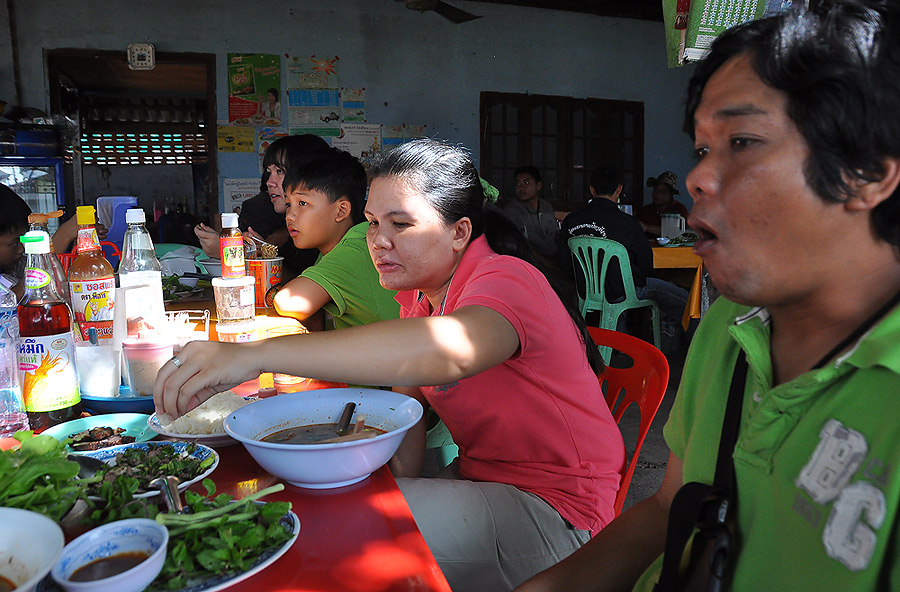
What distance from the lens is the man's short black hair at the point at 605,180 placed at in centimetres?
469

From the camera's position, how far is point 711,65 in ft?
2.80

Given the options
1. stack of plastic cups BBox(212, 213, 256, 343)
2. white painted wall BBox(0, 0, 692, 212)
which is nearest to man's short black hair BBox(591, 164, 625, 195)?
white painted wall BBox(0, 0, 692, 212)

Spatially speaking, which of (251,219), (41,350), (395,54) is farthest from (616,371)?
(395,54)

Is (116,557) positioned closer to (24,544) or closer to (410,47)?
(24,544)

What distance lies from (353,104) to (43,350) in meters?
5.88

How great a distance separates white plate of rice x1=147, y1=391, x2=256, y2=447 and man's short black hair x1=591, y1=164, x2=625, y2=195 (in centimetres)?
390

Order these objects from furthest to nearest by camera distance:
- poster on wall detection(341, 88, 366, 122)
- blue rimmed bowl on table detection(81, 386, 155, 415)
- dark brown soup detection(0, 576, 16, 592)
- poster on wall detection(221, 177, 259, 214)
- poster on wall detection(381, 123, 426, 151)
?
poster on wall detection(381, 123, 426, 151) < poster on wall detection(341, 88, 366, 122) < poster on wall detection(221, 177, 259, 214) < blue rimmed bowl on table detection(81, 386, 155, 415) < dark brown soup detection(0, 576, 16, 592)

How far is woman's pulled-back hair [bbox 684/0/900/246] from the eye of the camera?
2.25ft

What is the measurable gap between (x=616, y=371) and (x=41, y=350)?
4.58 feet

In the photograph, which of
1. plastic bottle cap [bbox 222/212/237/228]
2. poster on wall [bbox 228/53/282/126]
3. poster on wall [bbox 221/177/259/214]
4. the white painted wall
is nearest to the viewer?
plastic bottle cap [bbox 222/212/237/228]

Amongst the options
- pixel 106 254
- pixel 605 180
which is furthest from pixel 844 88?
pixel 605 180

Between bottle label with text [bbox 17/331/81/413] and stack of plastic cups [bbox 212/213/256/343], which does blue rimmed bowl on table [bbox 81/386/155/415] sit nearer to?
bottle label with text [bbox 17/331/81/413]

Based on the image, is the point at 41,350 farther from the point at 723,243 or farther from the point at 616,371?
the point at 616,371

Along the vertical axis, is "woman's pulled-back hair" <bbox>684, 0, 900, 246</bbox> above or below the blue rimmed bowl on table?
above
